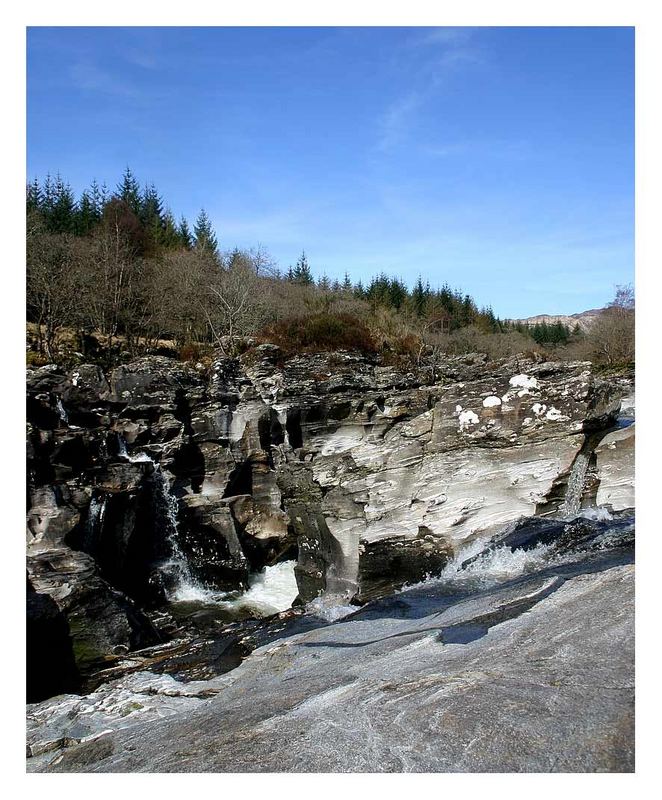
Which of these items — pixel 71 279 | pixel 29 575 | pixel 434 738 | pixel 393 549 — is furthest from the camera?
pixel 71 279

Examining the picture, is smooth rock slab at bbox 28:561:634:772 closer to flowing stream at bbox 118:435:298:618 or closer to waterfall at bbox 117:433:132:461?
flowing stream at bbox 118:435:298:618

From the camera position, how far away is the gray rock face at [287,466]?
400 inches

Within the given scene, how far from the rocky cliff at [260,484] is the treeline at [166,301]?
561 centimetres

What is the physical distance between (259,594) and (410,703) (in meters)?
9.96

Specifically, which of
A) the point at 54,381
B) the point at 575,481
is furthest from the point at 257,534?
the point at 575,481

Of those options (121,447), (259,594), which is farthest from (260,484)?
(121,447)

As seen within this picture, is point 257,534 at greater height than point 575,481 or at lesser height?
lesser

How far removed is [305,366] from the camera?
1833 centimetres

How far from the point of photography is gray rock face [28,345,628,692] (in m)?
10.2

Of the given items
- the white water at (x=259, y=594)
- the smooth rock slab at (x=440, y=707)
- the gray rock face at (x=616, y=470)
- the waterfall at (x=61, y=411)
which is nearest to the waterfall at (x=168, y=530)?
the white water at (x=259, y=594)

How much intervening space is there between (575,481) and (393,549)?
10.7 ft

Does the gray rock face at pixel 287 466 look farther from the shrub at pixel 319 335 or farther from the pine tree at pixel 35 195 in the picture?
the pine tree at pixel 35 195

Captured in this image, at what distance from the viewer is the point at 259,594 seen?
13086 mm
